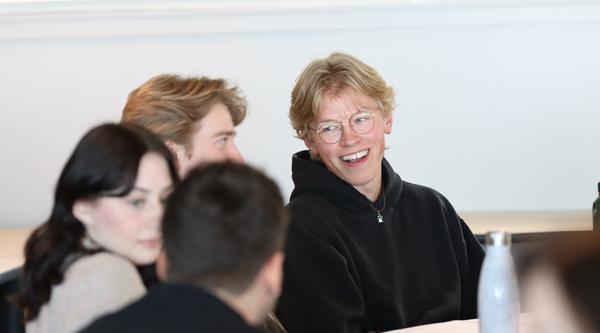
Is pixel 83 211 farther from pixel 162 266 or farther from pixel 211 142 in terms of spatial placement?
pixel 211 142

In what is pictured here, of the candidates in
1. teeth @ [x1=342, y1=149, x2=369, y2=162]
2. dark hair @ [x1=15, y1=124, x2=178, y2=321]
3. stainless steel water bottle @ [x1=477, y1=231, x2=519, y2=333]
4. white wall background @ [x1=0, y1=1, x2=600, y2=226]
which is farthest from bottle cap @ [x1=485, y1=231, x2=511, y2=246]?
white wall background @ [x1=0, y1=1, x2=600, y2=226]

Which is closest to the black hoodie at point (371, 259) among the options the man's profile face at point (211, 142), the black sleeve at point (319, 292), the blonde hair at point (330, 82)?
the black sleeve at point (319, 292)

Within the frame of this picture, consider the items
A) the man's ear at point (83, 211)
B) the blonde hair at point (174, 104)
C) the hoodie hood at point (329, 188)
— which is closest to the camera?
the man's ear at point (83, 211)

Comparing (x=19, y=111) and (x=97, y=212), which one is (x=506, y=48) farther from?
(x=97, y=212)

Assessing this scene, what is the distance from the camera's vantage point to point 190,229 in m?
1.49

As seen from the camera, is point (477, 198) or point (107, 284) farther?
point (477, 198)

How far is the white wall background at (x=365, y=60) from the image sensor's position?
4.07 metres

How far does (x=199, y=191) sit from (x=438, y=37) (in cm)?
271

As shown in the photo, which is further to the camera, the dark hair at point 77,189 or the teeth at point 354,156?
the teeth at point 354,156

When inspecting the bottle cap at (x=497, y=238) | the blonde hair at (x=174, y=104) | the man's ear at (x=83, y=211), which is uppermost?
the blonde hair at (x=174, y=104)

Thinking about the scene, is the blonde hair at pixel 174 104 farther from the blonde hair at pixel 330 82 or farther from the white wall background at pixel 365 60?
the white wall background at pixel 365 60

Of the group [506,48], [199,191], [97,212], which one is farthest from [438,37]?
[199,191]

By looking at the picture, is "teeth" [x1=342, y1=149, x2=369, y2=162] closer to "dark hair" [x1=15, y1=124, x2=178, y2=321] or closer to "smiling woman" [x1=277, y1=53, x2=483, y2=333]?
"smiling woman" [x1=277, y1=53, x2=483, y2=333]

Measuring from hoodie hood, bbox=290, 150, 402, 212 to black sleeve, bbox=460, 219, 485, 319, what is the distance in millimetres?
251
